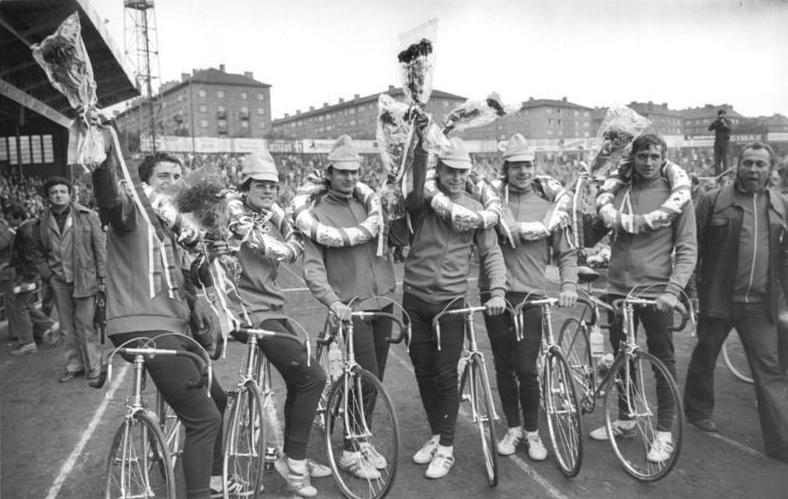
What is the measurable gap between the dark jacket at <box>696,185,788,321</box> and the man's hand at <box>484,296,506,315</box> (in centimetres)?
173

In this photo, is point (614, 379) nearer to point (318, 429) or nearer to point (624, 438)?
point (624, 438)

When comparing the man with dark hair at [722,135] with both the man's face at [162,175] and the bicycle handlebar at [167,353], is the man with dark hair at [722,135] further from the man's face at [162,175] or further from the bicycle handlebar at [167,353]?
the bicycle handlebar at [167,353]

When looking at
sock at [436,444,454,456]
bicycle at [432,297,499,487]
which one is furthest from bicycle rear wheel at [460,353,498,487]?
sock at [436,444,454,456]

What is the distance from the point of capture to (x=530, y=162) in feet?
13.7

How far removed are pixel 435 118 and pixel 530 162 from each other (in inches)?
30.1

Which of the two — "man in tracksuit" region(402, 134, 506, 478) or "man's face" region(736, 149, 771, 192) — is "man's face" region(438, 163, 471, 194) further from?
"man's face" region(736, 149, 771, 192)

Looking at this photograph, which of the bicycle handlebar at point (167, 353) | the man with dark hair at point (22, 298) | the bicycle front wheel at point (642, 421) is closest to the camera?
the bicycle handlebar at point (167, 353)

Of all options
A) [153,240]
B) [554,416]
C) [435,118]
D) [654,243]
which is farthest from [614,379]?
[153,240]

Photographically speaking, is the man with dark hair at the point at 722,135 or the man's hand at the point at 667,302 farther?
the man with dark hair at the point at 722,135

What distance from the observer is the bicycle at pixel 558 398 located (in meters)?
3.67

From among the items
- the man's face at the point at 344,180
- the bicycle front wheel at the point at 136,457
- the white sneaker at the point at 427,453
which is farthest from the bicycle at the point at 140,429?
the white sneaker at the point at 427,453

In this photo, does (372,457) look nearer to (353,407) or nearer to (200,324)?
(353,407)

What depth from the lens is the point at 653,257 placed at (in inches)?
161

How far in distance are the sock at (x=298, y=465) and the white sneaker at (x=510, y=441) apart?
1382 millimetres
